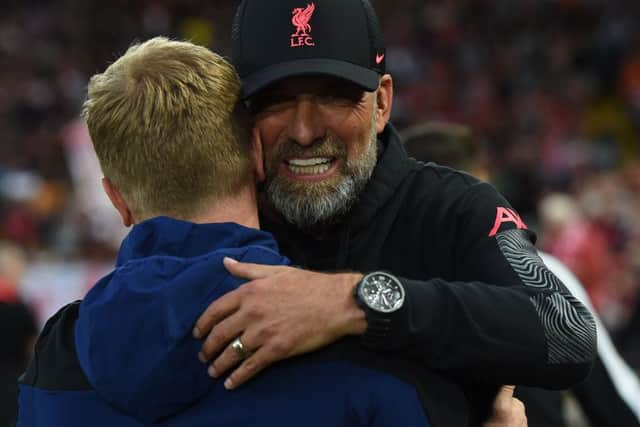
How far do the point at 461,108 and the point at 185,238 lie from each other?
13.8 meters

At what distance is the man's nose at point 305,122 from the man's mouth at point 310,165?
53 millimetres

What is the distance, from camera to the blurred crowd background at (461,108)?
10406mm

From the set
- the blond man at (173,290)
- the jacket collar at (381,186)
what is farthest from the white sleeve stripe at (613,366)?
the blond man at (173,290)

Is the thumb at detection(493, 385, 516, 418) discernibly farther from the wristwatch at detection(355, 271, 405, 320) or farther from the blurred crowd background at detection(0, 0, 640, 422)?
the blurred crowd background at detection(0, 0, 640, 422)

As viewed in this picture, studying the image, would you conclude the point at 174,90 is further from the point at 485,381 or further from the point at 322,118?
the point at 485,381

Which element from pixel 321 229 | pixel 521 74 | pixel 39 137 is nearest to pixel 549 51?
pixel 521 74

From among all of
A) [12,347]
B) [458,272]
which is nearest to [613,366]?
[458,272]

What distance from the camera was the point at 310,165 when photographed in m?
2.58

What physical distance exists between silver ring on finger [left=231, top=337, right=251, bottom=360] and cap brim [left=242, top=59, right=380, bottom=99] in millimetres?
604

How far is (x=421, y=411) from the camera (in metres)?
2.00

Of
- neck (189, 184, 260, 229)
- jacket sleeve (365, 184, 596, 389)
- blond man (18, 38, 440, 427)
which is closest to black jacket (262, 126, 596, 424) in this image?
jacket sleeve (365, 184, 596, 389)

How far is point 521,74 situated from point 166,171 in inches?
550

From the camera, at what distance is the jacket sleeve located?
2.07 metres

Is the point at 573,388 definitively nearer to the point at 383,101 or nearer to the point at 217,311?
the point at 383,101
